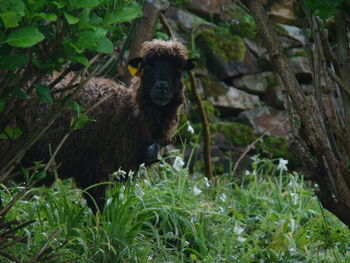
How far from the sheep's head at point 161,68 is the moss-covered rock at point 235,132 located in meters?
2.92

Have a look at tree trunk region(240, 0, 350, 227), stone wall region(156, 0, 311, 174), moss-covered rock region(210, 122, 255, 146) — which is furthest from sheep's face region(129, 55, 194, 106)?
moss-covered rock region(210, 122, 255, 146)

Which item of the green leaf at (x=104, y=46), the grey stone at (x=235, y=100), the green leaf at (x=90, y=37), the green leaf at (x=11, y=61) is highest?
the green leaf at (x=90, y=37)

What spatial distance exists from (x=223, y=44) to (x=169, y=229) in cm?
490

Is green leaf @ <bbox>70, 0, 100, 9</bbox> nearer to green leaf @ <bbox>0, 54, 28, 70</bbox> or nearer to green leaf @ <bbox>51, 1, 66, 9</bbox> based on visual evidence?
green leaf @ <bbox>51, 1, 66, 9</bbox>

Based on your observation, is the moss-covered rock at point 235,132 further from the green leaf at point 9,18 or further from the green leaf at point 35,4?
the green leaf at point 9,18

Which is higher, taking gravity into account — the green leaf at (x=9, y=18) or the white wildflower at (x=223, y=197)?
the green leaf at (x=9, y=18)

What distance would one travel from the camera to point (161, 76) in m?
5.34

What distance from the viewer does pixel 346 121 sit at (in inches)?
109

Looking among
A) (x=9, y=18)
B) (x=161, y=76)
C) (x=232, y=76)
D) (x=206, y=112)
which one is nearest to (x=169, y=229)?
(x=161, y=76)

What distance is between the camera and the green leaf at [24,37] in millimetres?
1969

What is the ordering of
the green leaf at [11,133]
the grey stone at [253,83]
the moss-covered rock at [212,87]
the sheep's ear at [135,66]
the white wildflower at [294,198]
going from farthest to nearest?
1. the grey stone at [253,83]
2. the moss-covered rock at [212,87]
3. the white wildflower at [294,198]
4. the sheep's ear at [135,66]
5. the green leaf at [11,133]

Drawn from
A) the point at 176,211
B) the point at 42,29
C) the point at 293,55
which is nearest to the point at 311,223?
the point at 176,211

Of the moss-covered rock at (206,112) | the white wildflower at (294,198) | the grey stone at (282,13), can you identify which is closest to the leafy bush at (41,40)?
the white wildflower at (294,198)

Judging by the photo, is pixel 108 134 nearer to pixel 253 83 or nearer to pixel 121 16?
pixel 121 16
